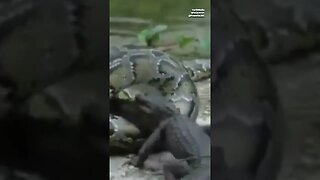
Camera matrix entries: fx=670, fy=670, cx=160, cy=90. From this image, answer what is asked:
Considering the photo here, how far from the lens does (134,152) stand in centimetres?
153

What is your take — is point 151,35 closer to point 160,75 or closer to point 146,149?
point 160,75

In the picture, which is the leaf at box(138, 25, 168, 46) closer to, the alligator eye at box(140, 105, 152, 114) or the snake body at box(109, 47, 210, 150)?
the snake body at box(109, 47, 210, 150)

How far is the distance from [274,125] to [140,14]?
0.39 m

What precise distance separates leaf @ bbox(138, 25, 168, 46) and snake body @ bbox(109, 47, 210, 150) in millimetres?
21

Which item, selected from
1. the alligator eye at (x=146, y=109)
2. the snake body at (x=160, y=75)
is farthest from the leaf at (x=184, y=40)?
the alligator eye at (x=146, y=109)

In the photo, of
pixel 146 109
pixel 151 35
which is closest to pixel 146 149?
pixel 146 109

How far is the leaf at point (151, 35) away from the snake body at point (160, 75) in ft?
0.07

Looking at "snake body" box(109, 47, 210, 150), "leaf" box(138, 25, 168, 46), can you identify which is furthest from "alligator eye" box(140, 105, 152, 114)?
"leaf" box(138, 25, 168, 46)

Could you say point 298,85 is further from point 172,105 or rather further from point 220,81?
point 172,105

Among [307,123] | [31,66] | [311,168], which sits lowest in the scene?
[311,168]

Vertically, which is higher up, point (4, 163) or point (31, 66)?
point (31, 66)

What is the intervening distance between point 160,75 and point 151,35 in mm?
95

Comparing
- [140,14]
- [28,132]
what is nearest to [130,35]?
[140,14]

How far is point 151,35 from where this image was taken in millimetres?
1524
